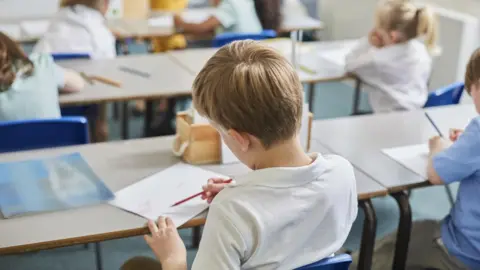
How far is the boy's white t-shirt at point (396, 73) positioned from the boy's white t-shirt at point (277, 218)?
1858mm

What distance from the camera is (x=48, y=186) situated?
1.70 metres

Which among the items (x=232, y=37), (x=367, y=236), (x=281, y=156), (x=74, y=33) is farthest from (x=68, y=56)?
(x=281, y=156)

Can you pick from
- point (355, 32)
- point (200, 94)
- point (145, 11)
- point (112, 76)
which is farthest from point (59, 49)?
point (355, 32)

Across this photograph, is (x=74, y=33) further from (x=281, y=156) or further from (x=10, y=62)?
(x=281, y=156)

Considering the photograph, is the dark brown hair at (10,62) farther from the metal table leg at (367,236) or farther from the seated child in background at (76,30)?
the metal table leg at (367,236)

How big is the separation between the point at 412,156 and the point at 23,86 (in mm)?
1436

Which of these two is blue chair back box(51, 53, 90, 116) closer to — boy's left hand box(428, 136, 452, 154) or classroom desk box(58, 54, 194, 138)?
classroom desk box(58, 54, 194, 138)

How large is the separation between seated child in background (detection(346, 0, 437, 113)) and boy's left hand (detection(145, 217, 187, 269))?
1871 millimetres

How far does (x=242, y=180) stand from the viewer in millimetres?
1212

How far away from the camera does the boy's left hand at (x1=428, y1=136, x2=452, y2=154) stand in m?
1.96

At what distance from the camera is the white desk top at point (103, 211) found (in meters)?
1.45

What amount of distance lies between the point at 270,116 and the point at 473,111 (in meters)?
1.58

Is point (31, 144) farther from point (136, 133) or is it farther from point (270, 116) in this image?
point (136, 133)

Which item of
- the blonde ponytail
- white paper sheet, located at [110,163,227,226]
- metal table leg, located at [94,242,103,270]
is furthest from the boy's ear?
the blonde ponytail
